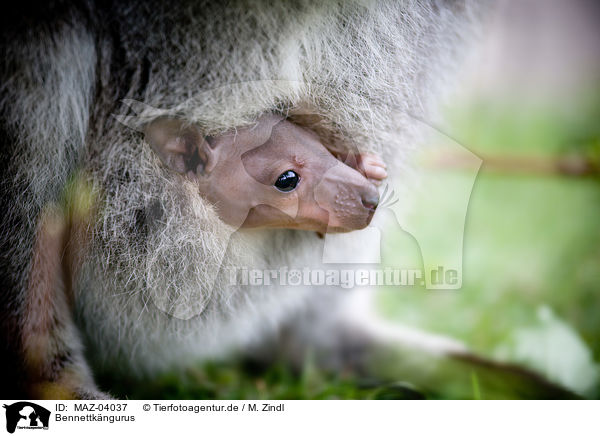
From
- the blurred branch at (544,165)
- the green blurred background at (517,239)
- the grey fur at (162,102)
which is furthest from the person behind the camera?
the blurred branch at (544,165)

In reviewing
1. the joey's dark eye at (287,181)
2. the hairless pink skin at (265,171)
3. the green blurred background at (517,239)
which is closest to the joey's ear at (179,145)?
the hairless pink skin at (265,171)

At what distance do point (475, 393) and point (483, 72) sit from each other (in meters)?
0.90

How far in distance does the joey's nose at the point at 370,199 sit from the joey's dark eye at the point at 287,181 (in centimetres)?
12

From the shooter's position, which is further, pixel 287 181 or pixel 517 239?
pixel 517 239

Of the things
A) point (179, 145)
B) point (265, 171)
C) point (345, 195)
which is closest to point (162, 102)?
point (179, 145)

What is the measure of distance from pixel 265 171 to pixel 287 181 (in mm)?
40

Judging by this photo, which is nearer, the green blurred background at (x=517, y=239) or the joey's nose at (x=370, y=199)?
the joey's nose at (x=370, y=199)

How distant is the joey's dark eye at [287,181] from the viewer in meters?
0.97

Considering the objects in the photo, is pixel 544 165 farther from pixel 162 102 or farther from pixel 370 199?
pixel 162 102

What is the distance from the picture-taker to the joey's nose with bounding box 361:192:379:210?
0.99m

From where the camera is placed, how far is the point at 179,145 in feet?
3.12
